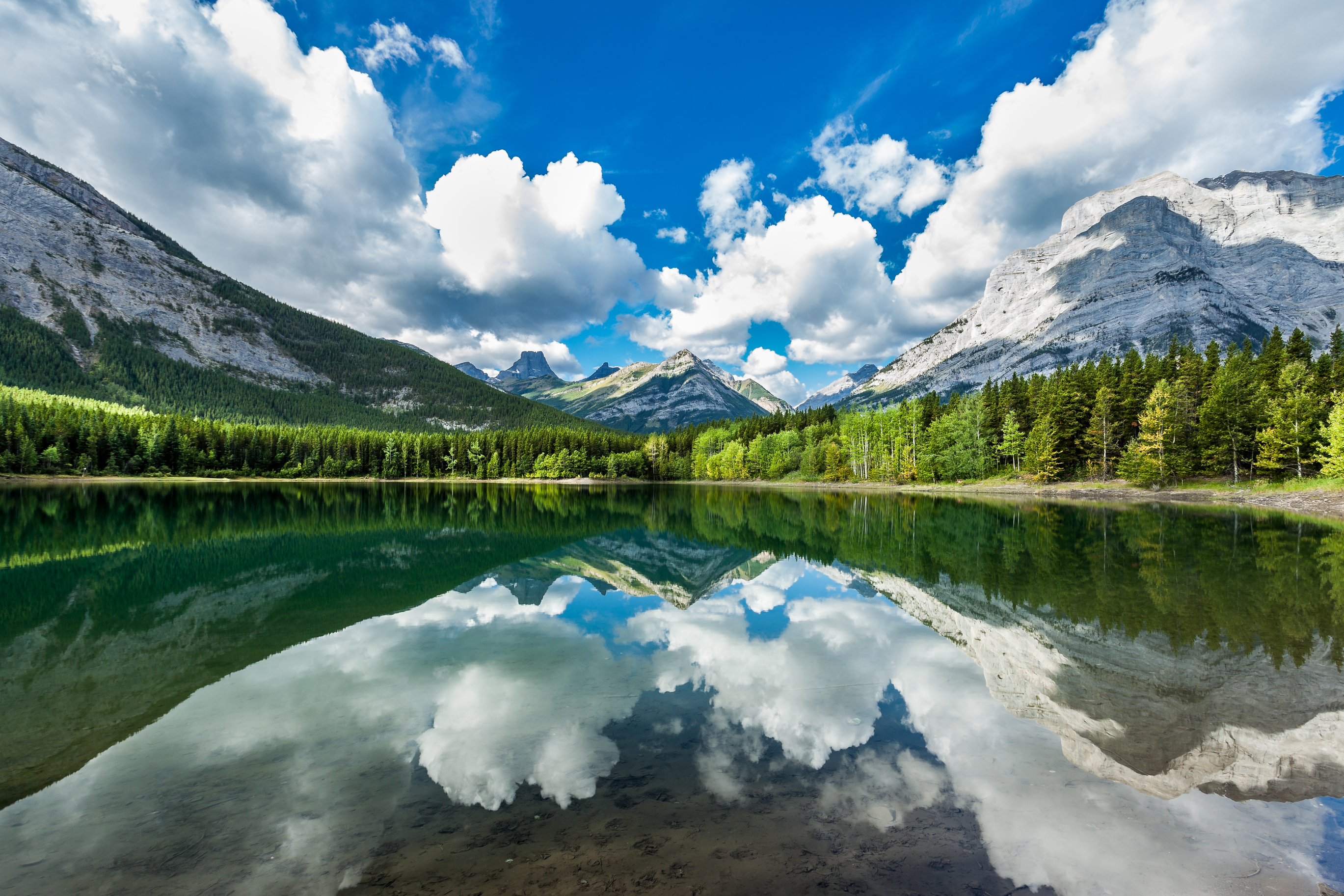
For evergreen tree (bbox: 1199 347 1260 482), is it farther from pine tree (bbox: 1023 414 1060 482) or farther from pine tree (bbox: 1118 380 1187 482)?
pine tree (bbox: 1023 414 1060 482)

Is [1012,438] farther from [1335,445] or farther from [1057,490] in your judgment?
[1335,445]

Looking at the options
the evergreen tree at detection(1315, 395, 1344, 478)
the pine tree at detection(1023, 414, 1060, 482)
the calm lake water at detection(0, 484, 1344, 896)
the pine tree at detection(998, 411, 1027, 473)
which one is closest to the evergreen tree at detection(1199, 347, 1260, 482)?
the evergreen tree at detection(1315, 395, 1344, 478)

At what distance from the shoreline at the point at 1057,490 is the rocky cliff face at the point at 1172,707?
50.9 m

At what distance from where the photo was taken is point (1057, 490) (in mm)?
71688

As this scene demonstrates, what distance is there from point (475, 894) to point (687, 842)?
2.34 metres

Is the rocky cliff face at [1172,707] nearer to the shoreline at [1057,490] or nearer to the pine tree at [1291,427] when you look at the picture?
the shoreline at [1057,490]

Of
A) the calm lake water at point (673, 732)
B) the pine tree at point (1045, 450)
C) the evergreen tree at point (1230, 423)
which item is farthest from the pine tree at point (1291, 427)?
the calm lake water at point (673, 732)

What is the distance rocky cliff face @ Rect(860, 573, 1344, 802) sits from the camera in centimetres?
773

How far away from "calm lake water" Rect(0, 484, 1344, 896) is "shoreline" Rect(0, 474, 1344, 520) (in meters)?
37.9

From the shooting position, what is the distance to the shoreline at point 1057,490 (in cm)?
4812

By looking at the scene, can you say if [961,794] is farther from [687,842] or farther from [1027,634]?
[1027,634]

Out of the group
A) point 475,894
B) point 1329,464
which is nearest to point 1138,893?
point 475,894

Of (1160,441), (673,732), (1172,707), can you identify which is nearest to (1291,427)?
(1160,441)

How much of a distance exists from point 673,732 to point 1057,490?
81829 mm
